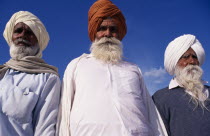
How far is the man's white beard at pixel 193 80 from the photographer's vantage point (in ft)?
12.7

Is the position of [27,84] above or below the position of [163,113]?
above

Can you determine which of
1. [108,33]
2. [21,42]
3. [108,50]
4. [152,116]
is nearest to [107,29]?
[108,33]

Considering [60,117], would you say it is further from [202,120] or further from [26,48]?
[202,120]

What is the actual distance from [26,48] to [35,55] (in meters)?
0.16

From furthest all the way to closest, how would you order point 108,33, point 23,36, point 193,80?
point 193,80 → point 108,33 → point 23,36

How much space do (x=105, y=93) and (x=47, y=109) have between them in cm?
67

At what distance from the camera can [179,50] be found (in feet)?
14.5

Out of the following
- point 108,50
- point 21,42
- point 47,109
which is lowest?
point 47,109

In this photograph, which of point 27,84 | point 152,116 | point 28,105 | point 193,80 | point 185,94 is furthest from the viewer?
point 193,80

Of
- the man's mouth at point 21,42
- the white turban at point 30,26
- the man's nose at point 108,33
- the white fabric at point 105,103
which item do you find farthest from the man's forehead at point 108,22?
the man's mouth at point 21,42

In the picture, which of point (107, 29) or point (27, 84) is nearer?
point (27, 84)

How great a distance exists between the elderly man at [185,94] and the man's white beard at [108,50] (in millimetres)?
1024

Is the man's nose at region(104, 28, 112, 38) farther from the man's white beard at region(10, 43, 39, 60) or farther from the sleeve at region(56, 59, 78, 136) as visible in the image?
the man's white beard at region(10, 43, 39, 60)

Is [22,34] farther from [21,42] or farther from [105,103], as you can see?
[105,103]
